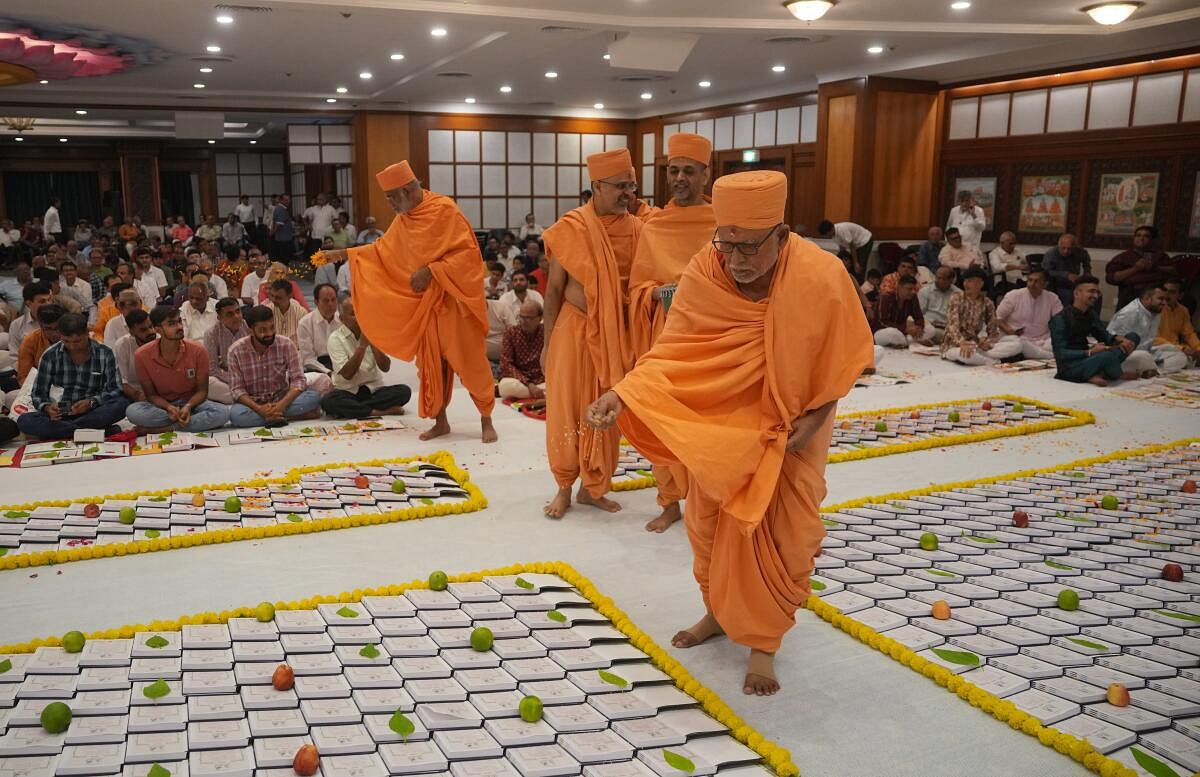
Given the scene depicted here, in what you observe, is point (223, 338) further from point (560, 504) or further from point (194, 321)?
point (560, 504)

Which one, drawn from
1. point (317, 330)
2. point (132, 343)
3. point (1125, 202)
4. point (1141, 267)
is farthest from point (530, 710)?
point (1125, 202)

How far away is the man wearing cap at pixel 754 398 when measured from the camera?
8.09 ft

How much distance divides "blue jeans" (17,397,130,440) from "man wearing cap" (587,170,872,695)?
163 inches

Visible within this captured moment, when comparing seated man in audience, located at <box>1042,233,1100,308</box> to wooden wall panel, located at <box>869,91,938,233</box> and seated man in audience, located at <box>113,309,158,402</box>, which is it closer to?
wooden wall panel, located at <box>869,91,938,233</box>

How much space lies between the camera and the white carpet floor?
2.44m

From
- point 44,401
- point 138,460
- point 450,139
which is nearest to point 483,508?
point 138,460

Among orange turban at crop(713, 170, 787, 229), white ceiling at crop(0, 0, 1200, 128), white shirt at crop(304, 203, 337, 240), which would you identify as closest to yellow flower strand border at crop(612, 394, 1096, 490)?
orange turban at crop(713, 170, 787, 229)

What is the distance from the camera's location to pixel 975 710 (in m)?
2.56

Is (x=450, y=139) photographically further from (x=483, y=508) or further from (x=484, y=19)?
(x=483, y=508)

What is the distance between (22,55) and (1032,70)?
1180cm

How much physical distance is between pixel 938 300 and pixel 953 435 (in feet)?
14.0

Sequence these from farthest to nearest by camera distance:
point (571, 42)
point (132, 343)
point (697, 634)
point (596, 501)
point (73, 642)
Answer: point (571, 42) < point (132, 343) < point (596, 501) < point (697, 634) < point (73, 642)

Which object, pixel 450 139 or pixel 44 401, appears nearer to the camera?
pixel 44 401

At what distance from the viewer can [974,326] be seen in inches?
333
